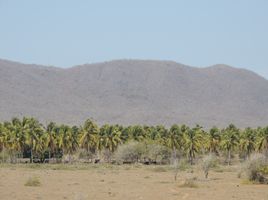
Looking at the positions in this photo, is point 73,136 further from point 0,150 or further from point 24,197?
point 24,197

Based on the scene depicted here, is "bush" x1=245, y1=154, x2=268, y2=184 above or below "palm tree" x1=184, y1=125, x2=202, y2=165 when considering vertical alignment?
below

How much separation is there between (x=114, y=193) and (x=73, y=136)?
78.9m

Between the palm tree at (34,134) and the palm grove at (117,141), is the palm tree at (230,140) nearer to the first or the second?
the palm grove at (117,141)

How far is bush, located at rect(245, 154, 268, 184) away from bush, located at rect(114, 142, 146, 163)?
58248 mm

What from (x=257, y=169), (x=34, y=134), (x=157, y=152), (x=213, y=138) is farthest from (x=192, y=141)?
(x=257, y=169)

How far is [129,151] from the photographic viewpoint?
12281 centimetres

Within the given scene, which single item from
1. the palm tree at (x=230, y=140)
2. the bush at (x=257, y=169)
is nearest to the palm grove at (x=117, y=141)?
the palm tree at (x=230, y=140)

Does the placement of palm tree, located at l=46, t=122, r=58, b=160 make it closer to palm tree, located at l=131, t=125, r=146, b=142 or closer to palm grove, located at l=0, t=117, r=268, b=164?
palm grove, located at l=0, t=117, r=268, b=164

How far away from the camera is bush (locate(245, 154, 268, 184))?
64500 millimetres

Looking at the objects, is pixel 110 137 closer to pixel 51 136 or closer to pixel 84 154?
pixel 51 136

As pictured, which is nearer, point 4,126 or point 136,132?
point 4,126

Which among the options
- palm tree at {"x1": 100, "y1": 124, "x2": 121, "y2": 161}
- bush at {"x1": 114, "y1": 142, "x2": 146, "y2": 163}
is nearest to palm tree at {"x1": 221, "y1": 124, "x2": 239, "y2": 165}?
bush at {"x1": 114, "y1": 142, "x2": 146, "y2": 163}

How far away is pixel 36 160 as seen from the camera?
133 m

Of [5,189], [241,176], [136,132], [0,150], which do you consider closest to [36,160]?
[0,150]
